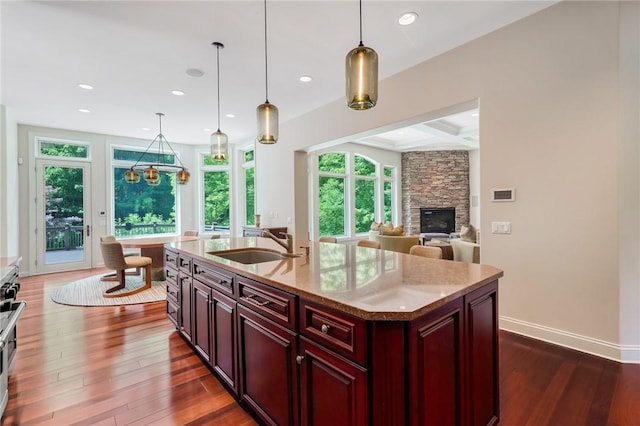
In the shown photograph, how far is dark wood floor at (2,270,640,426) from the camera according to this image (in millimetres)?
1879

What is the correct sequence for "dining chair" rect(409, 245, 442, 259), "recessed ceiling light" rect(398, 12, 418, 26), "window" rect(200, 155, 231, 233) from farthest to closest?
"window" rect(200, 155, 231, 233), "recessed ceiling light" rect(398, 12, 418, 26), "dining chair" rect(409, 245, 442, 259)

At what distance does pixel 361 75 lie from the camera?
1855 millimetres

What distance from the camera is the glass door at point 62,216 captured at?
6.30 m

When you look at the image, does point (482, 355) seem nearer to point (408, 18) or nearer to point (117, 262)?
point (408, 18)

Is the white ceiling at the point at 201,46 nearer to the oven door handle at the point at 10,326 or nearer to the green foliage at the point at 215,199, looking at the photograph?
the oven door handle at the point at 10,326

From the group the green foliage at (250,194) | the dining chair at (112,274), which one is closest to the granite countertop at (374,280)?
the dining chair at (112,274)

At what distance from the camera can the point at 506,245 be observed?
3.13 meters

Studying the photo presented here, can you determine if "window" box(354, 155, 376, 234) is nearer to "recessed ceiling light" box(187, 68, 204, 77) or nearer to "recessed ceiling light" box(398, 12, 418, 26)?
"recessed ceiling light" box(187, 68, 204, 77)

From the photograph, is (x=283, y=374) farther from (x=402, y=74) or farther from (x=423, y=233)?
(x=423, y=233)

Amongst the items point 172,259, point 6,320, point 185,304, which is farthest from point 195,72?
point 6,320

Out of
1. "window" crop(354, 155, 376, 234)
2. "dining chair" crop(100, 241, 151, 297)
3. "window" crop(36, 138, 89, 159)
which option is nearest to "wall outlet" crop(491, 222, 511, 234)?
"dining chair" crop(100, 241, 151, 297)

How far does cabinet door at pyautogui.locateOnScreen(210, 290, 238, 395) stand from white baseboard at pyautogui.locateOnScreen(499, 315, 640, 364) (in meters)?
2.70

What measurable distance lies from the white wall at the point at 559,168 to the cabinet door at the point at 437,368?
2.04m

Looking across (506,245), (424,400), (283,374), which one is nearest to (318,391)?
(283,374)
